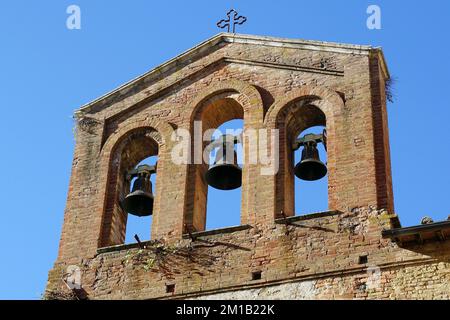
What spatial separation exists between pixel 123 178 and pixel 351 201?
4.11 m

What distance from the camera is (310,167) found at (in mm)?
19547

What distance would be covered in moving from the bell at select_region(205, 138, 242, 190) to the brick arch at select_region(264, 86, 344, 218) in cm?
76

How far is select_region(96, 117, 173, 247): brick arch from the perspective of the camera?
64.7ft

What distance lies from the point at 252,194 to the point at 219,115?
85.3 inches

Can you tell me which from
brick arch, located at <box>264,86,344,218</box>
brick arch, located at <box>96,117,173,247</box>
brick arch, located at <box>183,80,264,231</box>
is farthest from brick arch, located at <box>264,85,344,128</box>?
brick arch, located at <box>96,117,173,247</box>

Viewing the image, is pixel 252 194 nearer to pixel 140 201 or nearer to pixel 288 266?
pixel 288 266

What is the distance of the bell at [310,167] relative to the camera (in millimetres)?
19500

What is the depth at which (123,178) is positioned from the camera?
20656 mm

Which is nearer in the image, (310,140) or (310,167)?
(310,167)

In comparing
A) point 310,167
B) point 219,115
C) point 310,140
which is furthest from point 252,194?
point 219,115

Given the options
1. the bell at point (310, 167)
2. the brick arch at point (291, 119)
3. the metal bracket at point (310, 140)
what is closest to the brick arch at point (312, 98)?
the brick arch at point (291, 119)

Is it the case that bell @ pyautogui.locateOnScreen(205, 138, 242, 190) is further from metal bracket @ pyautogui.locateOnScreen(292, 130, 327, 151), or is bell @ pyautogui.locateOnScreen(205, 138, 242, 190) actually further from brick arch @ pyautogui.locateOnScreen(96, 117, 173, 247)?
metal bracket @ pyautogui.locateOnScreen(292, 130, 327, 151)

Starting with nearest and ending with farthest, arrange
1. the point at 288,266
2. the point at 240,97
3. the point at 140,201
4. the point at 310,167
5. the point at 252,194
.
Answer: the point at 288,266, the point at 252,194, the point at 310,167, the point at 140,201, the point at 240,97
